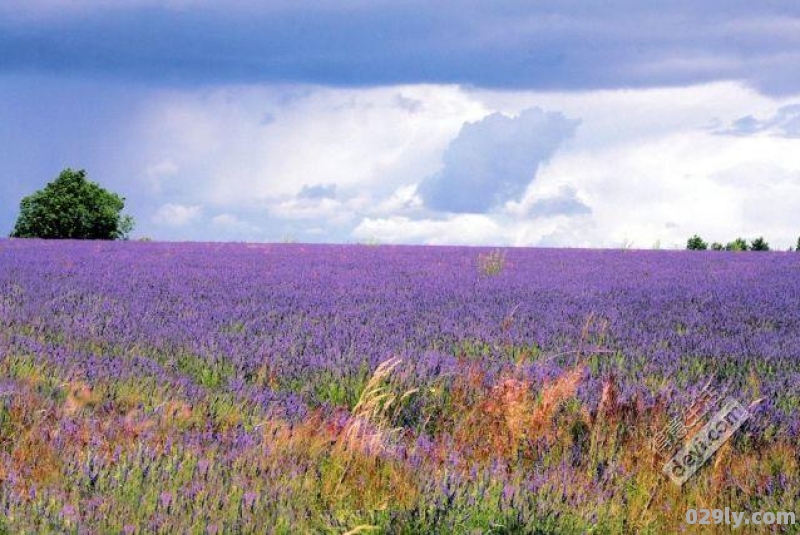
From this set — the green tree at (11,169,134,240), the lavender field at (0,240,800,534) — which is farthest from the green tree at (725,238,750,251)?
the green tree at (11,169,134,240)

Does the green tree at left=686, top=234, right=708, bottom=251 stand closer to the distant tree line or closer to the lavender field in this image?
the distant tree line

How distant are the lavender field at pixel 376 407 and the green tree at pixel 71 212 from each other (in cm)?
2656

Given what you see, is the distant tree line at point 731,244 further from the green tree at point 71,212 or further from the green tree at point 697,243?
the green tree at point 71,212

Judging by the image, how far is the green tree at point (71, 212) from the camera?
3459 centimetres

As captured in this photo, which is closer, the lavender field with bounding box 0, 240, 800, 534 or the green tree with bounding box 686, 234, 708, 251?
the lavender field with bounding box 0, 240, 800, 534

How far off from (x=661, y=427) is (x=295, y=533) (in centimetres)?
245

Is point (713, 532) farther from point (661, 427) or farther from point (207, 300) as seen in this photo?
point (207, 300)

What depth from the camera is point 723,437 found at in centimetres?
420

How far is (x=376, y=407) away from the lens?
4.39 m

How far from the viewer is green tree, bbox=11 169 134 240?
34.6 meters

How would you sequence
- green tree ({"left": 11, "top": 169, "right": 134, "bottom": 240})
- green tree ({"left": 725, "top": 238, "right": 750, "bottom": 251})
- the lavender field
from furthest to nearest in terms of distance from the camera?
green tree ({"left": 11, "top": 169, "right": 134, "bottom": 240}), green tree ({"left": 725, "top": 238, "right": 750, "bottom": 251}), the lavender field

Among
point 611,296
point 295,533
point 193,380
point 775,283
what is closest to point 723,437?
point 295,533

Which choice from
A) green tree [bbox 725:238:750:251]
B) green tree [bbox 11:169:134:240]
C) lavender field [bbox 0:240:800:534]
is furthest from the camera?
green tree [bbox 11:169:134:240]

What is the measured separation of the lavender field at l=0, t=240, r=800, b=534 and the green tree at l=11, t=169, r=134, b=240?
2656cm
